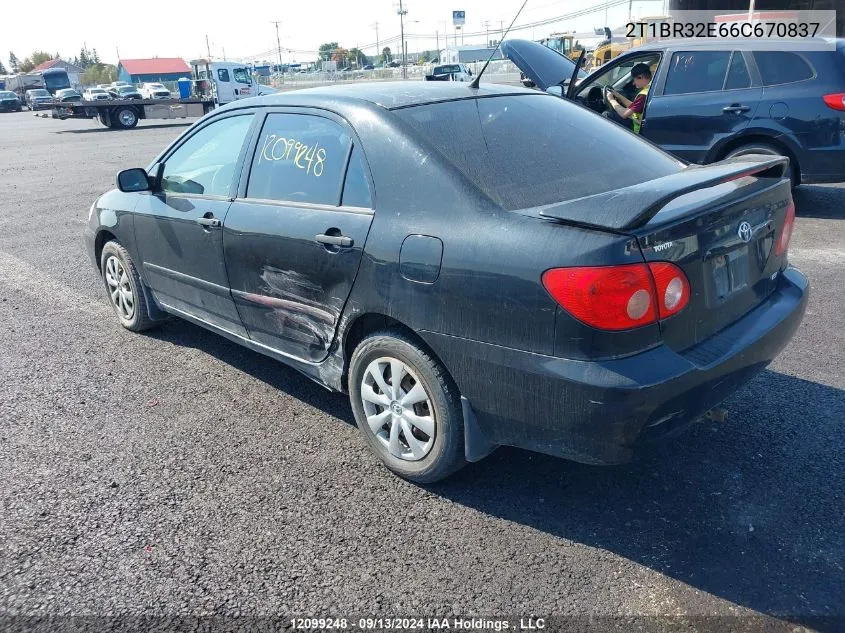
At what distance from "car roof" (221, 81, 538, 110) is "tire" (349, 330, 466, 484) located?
1.12 metres

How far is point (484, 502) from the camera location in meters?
3.03

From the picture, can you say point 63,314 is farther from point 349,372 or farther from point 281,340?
point 349,372

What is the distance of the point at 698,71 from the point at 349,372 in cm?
629

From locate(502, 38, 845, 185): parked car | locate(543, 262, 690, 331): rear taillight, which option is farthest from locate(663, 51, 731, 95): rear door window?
locate(543, 262, 690, 331): rear taillight

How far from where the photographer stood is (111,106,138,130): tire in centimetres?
2803

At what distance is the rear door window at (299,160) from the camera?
331cm

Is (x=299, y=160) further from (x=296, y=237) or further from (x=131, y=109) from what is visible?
(x=131, y=109)

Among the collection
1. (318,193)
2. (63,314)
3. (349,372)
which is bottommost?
(63,314)

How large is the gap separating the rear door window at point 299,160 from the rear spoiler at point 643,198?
3.74 ft

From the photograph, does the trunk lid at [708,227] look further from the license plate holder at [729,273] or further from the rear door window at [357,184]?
the rear door window at [357,184]

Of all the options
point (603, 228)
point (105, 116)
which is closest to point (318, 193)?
point (603, 228)

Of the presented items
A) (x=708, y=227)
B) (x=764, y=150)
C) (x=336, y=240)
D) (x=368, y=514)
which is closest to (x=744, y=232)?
(x=708, y=227)

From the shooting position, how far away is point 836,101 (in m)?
7.01

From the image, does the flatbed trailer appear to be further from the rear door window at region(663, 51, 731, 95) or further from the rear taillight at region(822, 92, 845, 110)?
the rear taillight at region(822, 92, 845, 110)
